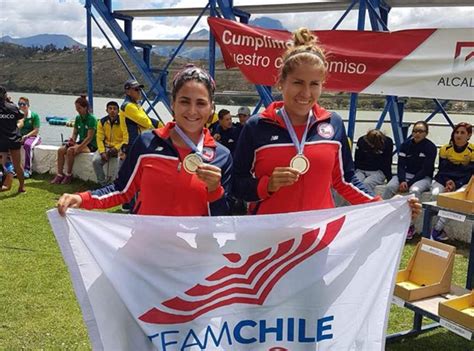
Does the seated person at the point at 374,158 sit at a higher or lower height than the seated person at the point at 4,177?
higher

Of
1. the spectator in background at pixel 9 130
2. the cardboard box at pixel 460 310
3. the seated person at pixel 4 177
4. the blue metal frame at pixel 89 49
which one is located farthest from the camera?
the blue metal frame at pixel 89 49

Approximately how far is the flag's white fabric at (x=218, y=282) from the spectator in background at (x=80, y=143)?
7.08 meters

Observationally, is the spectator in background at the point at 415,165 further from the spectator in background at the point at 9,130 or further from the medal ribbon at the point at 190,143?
the spectator in background at the point at 9,130

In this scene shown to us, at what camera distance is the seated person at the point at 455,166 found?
5984 millimetres

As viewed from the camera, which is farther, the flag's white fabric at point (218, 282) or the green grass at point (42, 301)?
the green grass at point (42, 301)

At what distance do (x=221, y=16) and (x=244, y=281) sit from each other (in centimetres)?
698

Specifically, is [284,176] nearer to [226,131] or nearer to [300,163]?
[300,163]

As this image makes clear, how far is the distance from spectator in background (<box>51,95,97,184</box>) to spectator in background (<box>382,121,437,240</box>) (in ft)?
16.9

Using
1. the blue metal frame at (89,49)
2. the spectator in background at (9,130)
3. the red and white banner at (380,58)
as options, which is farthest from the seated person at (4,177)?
the red and white banner at (380,58)

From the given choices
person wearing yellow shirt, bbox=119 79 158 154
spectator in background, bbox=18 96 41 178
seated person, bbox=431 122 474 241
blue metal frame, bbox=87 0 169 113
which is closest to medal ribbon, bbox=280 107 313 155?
seated person, bbox=431 122 474 241

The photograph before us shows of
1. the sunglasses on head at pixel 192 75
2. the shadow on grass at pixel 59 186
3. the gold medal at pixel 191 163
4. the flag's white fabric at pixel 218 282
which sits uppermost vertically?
the sunglasses on head at pixel 192 75

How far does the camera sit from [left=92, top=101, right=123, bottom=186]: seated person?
808 centimetres

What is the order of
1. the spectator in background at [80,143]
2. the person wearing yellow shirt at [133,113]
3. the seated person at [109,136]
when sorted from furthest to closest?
the spectator in background at [80,143], the seated person at [109,136], the person wearing yellow shirt at [133,113]

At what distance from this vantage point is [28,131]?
995 centimetres
